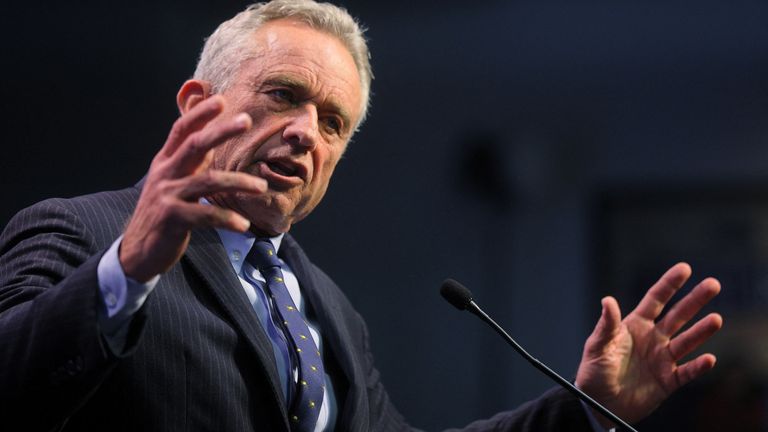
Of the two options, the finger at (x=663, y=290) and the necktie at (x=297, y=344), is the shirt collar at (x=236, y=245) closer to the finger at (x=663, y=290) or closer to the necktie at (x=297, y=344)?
the necktie at (x=297, y=344)

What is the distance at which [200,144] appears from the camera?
2.96ft

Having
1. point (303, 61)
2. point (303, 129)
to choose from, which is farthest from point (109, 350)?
point (303, 61)

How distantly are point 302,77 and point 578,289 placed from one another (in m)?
2.19

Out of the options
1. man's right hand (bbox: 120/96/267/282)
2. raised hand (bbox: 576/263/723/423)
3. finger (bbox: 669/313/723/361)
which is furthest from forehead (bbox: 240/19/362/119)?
finger (bbox: 669/313/723/361)

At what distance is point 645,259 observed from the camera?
10.9 ft

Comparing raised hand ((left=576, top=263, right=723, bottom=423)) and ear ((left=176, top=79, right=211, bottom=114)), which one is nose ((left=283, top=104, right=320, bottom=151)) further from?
raised hand ((left=576, top=263, right=723, bottom=423))

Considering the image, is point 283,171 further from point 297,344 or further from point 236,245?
point 297,344

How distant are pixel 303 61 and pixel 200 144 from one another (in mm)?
→ 547

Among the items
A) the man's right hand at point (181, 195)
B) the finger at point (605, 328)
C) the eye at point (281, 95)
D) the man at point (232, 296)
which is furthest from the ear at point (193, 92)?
the finger at point (605, 328)

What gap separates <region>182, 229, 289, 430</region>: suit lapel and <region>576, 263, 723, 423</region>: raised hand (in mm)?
570

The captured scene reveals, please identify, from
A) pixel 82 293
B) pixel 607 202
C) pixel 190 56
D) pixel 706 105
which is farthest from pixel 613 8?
pixel 82 293

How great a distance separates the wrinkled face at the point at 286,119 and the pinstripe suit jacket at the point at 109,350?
0.43 feet

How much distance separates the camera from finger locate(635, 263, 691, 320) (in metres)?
1.47

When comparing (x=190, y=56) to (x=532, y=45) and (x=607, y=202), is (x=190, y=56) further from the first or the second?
(x=607, y=202)
